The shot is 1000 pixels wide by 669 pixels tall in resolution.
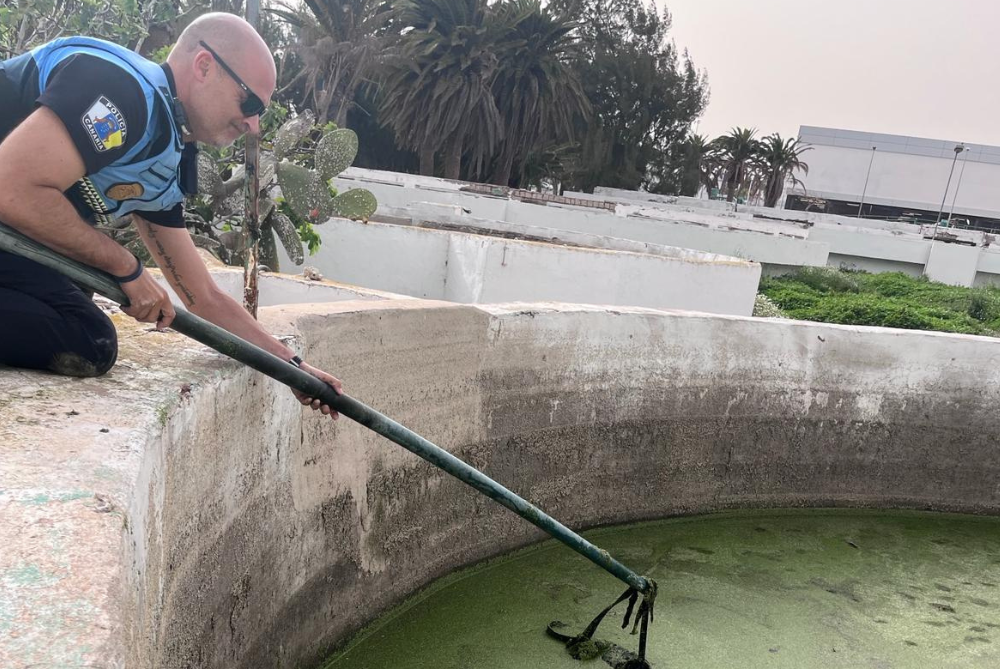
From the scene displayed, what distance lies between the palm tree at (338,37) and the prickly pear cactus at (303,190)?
1482cm

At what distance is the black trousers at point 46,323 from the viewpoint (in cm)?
152

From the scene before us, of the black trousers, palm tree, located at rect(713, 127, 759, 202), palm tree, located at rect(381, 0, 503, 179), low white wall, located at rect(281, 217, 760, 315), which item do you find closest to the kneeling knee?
the black trousers

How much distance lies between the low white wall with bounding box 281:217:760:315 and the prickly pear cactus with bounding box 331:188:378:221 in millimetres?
1540

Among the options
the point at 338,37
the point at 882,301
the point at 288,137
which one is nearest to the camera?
the point at 288,137

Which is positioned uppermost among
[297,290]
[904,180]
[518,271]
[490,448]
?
[904,180]

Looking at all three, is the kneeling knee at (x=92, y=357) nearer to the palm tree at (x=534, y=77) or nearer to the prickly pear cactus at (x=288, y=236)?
the prickly pear cactus at (x=288, y=236)

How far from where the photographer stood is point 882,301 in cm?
1102

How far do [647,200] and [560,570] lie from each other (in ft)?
61.2

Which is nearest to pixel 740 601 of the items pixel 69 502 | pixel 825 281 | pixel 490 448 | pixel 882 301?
pixel 490 448

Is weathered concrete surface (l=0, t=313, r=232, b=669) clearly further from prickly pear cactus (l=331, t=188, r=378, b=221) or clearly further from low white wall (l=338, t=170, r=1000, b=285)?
low white wall (l=338, t=170, r=1000, b=285)

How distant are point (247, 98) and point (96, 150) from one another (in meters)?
0.35

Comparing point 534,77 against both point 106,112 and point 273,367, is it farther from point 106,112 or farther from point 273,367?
point 106,112

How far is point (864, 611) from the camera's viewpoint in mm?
3670

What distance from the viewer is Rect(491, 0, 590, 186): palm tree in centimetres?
1906
